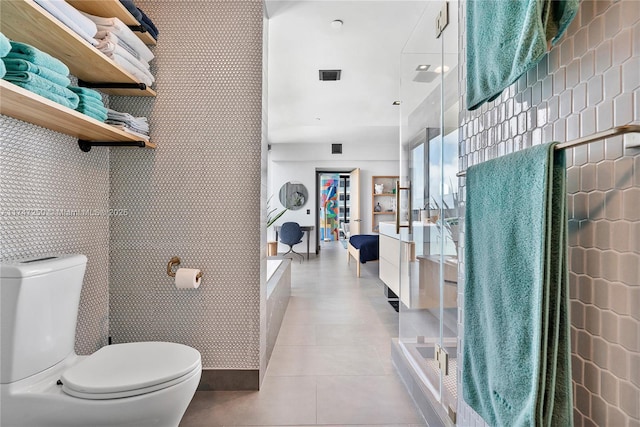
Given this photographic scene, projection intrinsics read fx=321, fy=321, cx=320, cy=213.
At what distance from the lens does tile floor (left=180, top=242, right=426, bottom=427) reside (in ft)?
5.28

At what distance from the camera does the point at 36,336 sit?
1.20m

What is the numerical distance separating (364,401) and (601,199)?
1.54 metres

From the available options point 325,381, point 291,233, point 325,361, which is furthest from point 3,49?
point 291,233

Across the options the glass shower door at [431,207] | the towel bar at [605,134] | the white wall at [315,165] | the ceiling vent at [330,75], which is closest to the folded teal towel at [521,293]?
the towel bar at [605,134]

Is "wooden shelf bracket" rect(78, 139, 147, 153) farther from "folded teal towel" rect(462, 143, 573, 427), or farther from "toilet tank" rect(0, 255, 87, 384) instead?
"folded teal towel" rect(462, 143, 573, 427)

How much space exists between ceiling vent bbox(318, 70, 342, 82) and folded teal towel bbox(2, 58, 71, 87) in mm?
2564

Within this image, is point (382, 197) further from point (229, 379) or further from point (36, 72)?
point (36, 72)

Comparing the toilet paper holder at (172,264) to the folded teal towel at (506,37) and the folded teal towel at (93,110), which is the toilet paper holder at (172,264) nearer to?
the folded teal towel at (93,110)

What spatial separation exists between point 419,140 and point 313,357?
5.38 ft

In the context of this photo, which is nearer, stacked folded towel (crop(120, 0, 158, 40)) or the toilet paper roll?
stacked folded towel (crop(120, 0, 158, 40))

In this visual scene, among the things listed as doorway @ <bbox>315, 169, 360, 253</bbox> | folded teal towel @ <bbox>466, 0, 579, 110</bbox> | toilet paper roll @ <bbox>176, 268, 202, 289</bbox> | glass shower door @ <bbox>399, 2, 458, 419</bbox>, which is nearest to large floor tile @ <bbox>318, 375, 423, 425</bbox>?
glass shower door @ <bbox>399, 2, 458, 419</bbox>

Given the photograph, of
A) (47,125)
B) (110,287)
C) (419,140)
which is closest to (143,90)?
(47,125)

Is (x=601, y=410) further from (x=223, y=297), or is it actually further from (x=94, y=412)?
(x=223, y=297)

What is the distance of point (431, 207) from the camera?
6.15 ft
